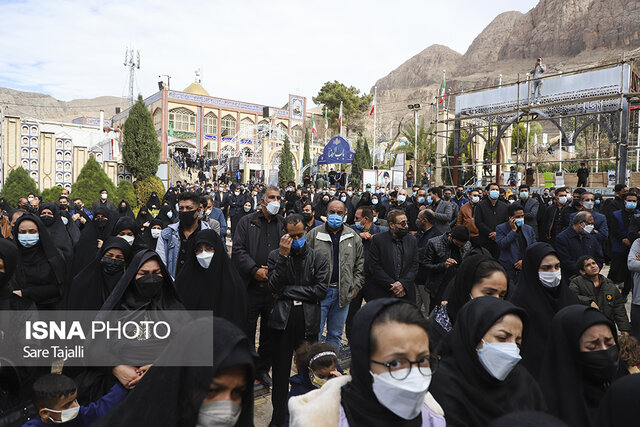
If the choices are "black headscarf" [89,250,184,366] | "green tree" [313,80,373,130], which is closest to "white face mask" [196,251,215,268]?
"black headscarf" [89,250,184,366]

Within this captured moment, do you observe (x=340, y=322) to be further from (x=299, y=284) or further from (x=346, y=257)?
(x=299, y=284)

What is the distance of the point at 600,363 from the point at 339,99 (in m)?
51.7

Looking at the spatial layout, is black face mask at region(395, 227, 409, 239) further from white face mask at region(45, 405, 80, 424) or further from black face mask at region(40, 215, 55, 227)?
black face mask at region(40, 215, 55, 227)

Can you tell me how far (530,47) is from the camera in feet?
284

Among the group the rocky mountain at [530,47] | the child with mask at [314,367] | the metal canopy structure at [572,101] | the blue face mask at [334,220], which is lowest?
the child with mask at [314,367]

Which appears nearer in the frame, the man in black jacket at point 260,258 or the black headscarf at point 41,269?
the black headscarf at point 41,269

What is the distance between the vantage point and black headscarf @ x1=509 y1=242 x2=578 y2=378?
297 cm

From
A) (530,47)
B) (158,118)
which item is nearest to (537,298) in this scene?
(158,118)

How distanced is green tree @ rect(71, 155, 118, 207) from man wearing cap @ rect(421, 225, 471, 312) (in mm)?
13773

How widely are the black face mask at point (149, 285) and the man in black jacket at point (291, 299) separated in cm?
108

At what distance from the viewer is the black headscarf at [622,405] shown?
4.79 ft

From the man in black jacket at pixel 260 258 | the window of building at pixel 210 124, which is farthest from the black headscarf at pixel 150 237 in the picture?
the window of building at pixel 210 124

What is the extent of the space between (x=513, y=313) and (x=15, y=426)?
2438mm

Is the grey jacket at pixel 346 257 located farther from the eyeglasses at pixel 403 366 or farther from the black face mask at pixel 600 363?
the eyeglasses at pixel 403 366
